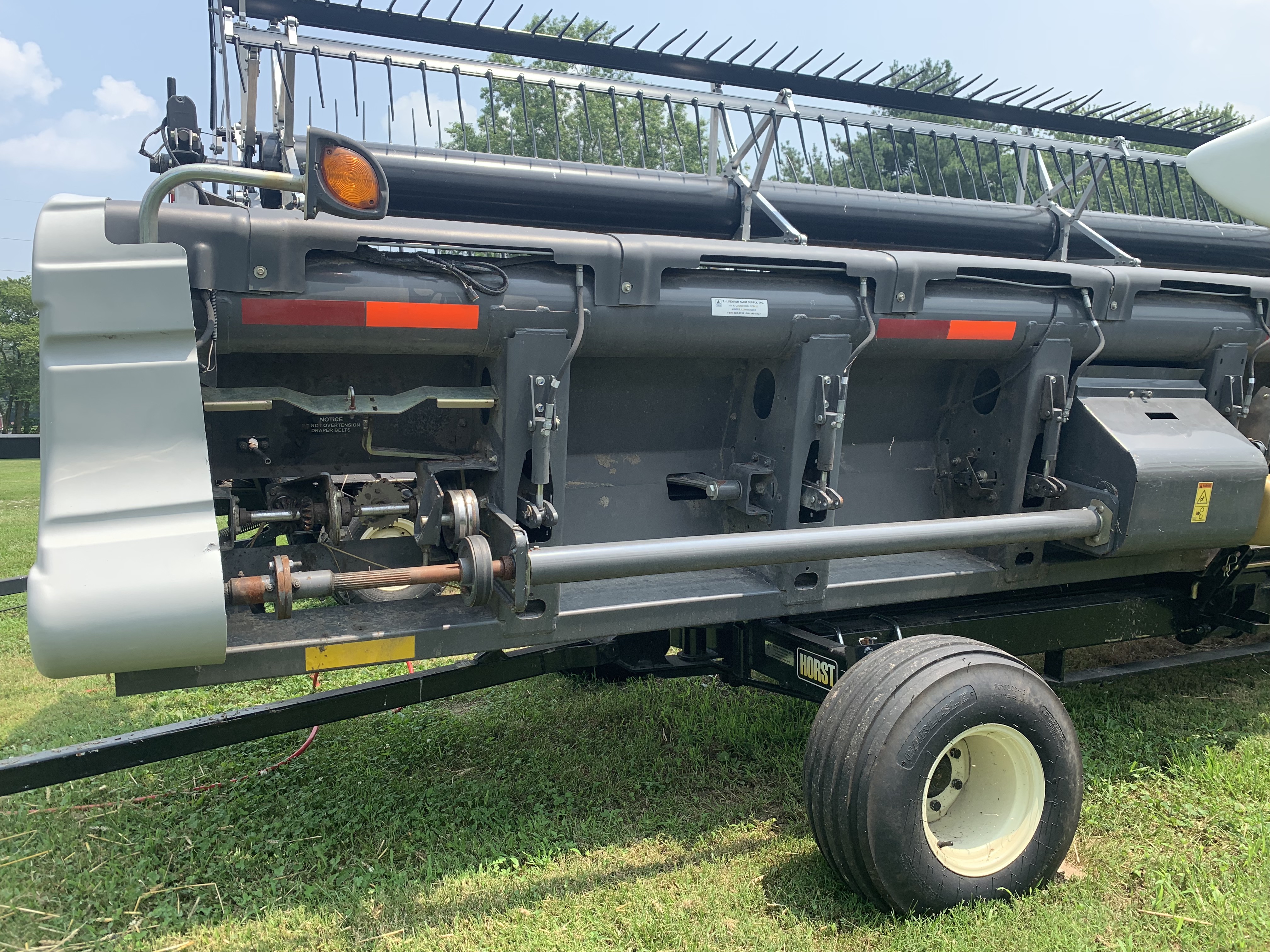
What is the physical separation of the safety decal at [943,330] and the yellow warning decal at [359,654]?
192 cm

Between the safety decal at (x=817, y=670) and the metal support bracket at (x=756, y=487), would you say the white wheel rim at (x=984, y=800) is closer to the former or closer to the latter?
the safety decal at (x=817, y=670)

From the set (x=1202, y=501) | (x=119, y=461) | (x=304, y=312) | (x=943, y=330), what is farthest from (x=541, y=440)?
(x=1202, y=501)

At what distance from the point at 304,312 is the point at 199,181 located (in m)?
0.42

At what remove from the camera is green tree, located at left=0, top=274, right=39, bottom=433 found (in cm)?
4691

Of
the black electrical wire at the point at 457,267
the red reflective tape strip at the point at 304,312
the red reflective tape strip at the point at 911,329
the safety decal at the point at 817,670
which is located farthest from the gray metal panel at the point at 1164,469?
the red reflective tape strip at the point at 304,312

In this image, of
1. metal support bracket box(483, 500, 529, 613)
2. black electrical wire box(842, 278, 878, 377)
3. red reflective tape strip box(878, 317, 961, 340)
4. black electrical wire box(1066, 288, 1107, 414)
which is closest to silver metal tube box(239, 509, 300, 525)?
metal support bracket box(483, 500, 529, 613)

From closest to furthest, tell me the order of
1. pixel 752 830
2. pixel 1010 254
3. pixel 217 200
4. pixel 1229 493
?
1. pixel 217 200
2. pixel 752 830
3. pixel 1229 493
4. pixel 1010 254

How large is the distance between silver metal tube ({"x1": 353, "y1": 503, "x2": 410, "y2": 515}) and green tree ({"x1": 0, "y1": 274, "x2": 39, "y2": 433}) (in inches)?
1965

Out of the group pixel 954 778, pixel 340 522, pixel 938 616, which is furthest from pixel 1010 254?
pixel 340 522

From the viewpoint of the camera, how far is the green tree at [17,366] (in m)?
46.9

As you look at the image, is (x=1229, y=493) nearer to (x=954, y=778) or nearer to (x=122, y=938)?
(x=954, y=778)

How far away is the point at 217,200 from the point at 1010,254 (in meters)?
3.79

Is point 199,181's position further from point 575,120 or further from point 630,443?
point 575,120

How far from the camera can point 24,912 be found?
2744 mm
